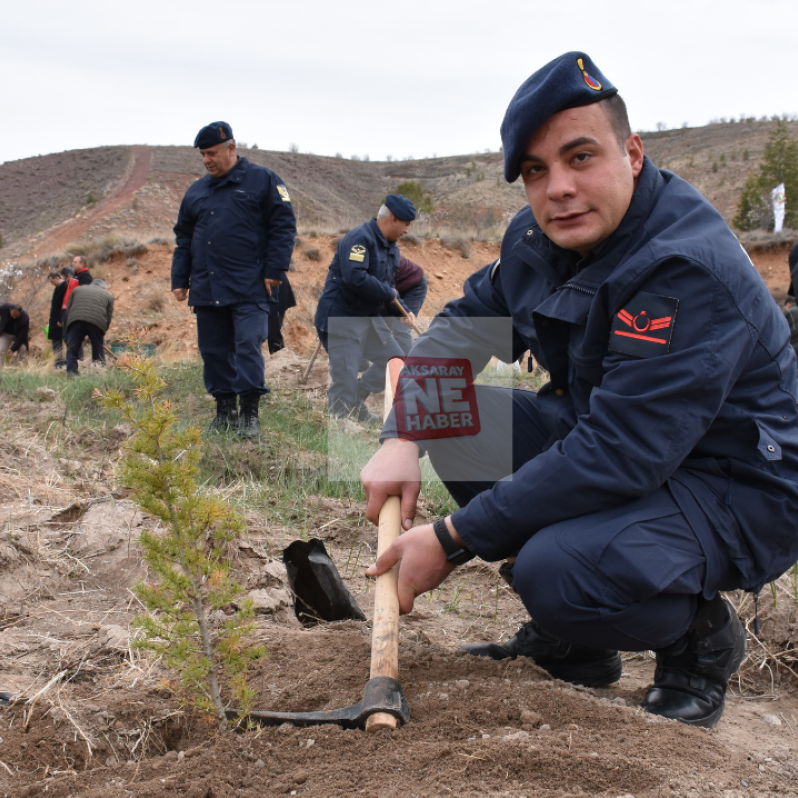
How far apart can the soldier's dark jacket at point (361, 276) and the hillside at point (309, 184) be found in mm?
15027

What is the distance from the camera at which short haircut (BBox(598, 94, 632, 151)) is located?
5.31 ft

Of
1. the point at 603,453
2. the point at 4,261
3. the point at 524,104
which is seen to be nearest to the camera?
the point at 603,453

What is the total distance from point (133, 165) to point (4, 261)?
17239mm

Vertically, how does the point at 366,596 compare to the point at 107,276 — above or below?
below

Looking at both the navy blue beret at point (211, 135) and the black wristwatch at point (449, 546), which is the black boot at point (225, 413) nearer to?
the navy blue beret at point (211, 135)

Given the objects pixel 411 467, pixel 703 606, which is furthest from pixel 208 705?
pixel 703 606

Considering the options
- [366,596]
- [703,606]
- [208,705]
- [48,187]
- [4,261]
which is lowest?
[366,596]

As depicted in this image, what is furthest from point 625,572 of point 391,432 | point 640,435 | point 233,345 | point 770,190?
point 770,190

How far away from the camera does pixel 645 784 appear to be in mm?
1254

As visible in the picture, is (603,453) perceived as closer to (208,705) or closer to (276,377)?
(208,705)

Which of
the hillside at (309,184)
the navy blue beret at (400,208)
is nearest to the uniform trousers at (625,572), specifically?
the navy blue beret at (400,208)

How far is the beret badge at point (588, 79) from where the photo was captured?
157 cm

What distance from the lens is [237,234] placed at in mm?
4691

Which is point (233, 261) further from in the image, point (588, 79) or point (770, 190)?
point (770, 190)
